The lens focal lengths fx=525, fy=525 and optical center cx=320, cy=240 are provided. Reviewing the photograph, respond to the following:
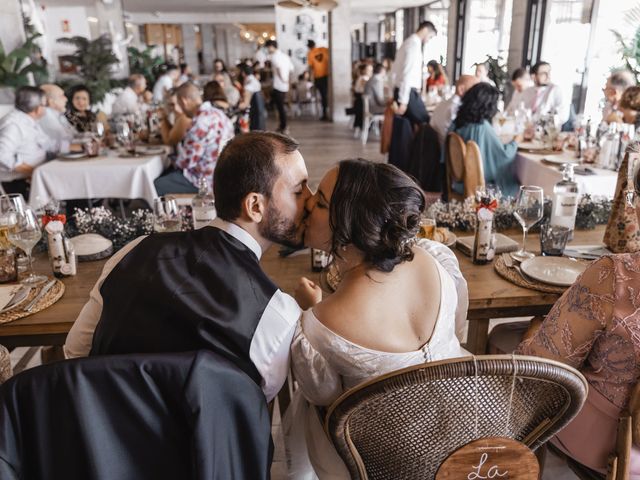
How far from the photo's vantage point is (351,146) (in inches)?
342

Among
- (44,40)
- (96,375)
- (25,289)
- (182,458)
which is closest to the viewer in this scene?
(96,375)

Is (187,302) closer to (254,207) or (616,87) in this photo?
(254,207)

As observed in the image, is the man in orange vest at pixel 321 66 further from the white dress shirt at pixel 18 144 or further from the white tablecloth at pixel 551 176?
the white tablecloth at pixel 551 176

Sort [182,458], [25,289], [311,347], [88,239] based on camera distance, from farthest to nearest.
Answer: [88,239]
[25,289]
[311,347]
[182,458]

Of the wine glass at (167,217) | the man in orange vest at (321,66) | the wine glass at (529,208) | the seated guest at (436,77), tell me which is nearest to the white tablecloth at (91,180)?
the wine glass at (167,217)

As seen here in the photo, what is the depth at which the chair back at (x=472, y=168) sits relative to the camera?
135 inches

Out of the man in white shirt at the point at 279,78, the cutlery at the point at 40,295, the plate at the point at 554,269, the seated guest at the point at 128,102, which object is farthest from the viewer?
the man in white shirt at the point at 279,78

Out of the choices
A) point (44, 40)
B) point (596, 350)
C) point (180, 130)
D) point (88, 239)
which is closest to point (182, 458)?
point (596, 350)

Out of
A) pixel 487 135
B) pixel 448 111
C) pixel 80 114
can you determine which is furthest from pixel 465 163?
pixel 80 114

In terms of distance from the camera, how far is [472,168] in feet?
11.3

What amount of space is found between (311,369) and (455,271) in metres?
0.62

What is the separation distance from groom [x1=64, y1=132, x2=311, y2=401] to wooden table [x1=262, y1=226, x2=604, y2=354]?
550mm

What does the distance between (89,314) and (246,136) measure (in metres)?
0.56

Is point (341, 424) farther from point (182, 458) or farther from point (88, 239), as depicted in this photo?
point (88, 239)
